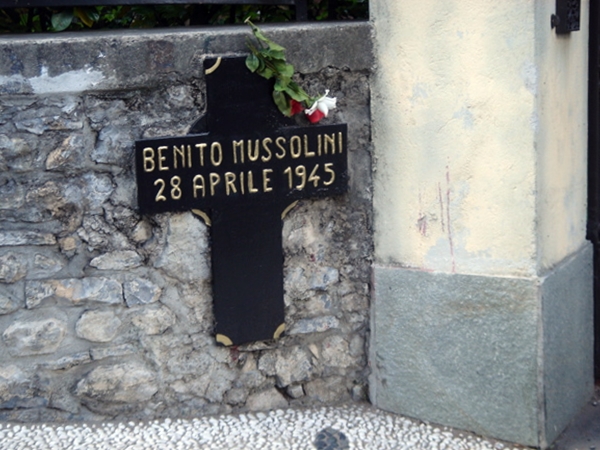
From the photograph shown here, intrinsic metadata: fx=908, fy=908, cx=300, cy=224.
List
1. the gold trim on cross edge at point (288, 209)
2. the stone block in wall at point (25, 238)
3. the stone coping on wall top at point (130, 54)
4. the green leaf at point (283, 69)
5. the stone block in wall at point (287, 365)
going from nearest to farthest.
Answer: the stone coping on wall top at point (130, 54), the stone block in wall at point (25, 238), the green leaf at point (283, 69), the gold trim on cross edge at point (288, 209), the stone block in wall at point (287, 365)

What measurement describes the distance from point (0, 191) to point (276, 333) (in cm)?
105

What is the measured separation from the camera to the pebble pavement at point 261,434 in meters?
2.99

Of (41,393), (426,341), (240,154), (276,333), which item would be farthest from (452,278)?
(41,393)

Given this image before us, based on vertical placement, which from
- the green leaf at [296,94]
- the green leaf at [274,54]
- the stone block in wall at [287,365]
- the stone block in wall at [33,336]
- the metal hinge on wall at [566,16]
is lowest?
the stone block in wall at [287,365]

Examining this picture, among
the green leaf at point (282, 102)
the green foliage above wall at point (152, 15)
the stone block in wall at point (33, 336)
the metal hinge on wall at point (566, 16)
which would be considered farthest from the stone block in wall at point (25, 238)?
the metal hinge on wall at point (566, 16)

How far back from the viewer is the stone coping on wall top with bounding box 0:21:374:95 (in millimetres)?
2795

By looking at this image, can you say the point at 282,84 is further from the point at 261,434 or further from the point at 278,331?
the point at 261,434

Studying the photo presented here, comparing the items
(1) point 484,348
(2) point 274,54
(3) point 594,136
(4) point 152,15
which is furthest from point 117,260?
(3) point 594,136

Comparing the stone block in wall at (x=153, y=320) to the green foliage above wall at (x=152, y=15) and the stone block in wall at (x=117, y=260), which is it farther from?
the green foliage above wall at (x=152, y=15)

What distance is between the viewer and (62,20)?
125 inches

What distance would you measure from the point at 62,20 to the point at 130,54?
0.47 meters

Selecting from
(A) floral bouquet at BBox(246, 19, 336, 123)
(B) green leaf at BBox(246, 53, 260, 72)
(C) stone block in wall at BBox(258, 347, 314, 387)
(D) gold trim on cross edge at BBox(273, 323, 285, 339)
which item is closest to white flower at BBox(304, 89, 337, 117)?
(A) floral bouquet at BBox(246, 19, 336, 123)

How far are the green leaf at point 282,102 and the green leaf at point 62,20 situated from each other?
790 mm

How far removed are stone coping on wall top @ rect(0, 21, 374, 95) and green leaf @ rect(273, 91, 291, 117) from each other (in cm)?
11
